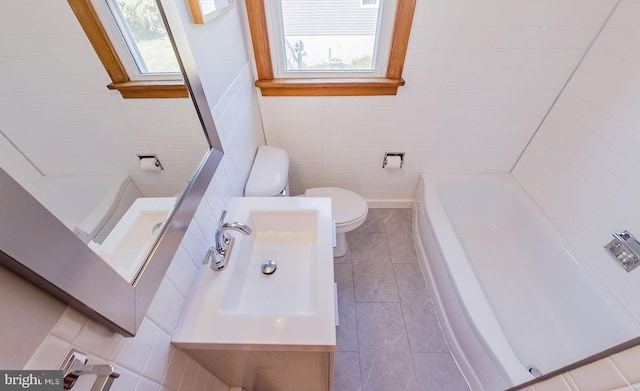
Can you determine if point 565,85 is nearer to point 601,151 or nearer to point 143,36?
point 601,151

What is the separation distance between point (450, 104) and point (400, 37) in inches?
21.2

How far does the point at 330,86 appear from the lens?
1.49 metres

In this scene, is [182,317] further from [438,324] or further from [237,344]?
[438,324]

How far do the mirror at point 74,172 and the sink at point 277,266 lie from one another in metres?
0.33

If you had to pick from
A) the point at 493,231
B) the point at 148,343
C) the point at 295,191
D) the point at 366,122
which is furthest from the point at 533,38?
the point at 148,343

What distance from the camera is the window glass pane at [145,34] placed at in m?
0.53

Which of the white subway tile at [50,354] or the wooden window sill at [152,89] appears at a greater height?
the wooden window sill at [152,89]

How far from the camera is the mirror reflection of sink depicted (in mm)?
497

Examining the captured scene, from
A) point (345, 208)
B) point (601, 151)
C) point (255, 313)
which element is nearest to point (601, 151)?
point (601, 151)

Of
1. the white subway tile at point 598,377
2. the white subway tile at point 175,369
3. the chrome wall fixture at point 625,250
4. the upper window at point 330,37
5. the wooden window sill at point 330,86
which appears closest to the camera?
the white subway tile at point 598,377

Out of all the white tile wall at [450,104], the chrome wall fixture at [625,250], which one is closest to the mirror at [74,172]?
the white tile wall at [450,104]

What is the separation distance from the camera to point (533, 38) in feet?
4.31

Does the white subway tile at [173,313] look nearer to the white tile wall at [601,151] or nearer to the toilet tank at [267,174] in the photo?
the toilet tank at [267,174]

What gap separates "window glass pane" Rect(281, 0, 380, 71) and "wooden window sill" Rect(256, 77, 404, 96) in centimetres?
11
